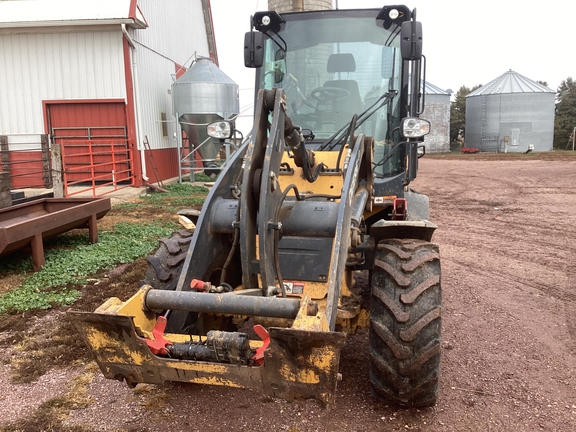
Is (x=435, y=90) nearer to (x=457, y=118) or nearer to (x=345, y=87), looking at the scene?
(x=457, y=118)

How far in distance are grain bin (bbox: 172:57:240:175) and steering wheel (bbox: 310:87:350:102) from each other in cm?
1086

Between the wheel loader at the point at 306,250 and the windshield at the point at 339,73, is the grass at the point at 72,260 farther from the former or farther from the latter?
the windshield at the point at 339,73

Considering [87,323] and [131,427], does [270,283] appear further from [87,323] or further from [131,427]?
[131,427]

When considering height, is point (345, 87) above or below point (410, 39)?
below

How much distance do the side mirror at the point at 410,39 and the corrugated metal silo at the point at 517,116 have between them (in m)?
35.3

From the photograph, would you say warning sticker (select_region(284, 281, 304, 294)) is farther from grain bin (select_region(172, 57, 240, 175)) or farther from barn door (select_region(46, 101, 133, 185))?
grain bin (select_region(172, 57, 240, 175))

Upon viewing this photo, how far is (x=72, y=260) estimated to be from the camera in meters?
6.85

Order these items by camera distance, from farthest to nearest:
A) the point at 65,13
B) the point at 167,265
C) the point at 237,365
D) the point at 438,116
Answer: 1. the point at 438,116
2. the point at 65,13
3. the point at 167,265
4. the point at 237,365

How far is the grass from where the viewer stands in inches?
217

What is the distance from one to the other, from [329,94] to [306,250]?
84.5 inches

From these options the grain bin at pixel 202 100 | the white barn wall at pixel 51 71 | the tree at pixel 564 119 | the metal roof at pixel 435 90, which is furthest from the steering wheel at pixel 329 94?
the tree at pixel 564 119

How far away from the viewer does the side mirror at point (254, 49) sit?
523cm

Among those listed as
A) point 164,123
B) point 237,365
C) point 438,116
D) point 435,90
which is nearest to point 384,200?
point 237,365

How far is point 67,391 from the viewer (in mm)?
3686
